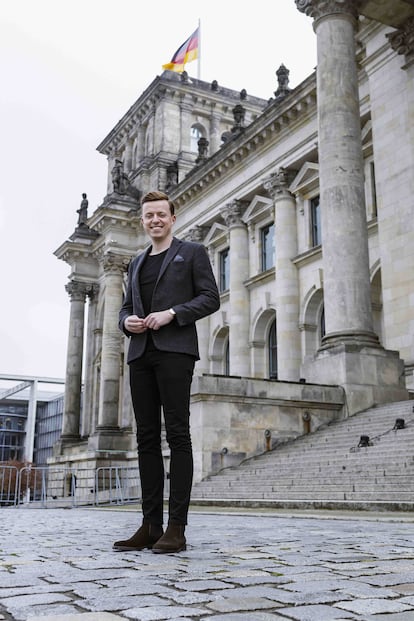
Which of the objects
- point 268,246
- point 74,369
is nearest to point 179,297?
point 268,246

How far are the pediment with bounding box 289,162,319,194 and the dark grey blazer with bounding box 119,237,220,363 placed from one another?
23.0 meters

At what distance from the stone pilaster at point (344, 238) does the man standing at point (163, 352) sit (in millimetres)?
12274

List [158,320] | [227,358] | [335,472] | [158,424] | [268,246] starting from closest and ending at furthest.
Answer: [158,320] → [158,424] → [335,472] → [268,246] → [227,358]

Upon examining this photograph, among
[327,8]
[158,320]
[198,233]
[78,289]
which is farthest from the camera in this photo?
[78,289]

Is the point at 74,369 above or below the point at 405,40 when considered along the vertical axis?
below

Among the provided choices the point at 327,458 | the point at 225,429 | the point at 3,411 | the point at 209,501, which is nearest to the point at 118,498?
the point at 225,429

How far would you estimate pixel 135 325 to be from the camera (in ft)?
15.3

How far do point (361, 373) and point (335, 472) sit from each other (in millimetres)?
5556

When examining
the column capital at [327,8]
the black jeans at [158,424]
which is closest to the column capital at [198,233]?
the column capital at [327,8]

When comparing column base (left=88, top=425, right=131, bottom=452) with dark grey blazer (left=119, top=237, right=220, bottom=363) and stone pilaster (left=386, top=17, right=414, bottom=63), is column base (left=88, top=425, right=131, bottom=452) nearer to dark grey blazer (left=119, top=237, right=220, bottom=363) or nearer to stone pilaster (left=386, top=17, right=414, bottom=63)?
stone pilaster (left=386, top=17, right=414, bottom=63)

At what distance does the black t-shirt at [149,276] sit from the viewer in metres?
4.95

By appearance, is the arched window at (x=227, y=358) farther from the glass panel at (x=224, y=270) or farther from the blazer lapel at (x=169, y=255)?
the blazer lapel at (x=169, y=255)

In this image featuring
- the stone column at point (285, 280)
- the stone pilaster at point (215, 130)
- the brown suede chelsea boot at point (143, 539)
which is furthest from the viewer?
the stone pilaster at point (215, 130)

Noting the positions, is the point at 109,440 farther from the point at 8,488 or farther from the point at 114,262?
the point at 8,488
